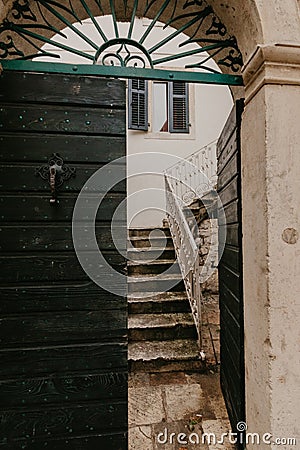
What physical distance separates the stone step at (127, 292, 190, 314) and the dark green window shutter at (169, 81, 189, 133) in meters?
4.18

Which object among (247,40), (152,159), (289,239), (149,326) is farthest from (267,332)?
(152,159)

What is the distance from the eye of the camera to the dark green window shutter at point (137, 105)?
22.2 feet

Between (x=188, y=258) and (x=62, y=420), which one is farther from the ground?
(x=188, y=258)

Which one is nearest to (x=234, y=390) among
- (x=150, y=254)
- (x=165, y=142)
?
(x=150, y=254)

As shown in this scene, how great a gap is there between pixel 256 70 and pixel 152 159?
5.29m

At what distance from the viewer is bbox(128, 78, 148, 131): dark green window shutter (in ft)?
22.2

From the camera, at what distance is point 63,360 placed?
1832 millimetres

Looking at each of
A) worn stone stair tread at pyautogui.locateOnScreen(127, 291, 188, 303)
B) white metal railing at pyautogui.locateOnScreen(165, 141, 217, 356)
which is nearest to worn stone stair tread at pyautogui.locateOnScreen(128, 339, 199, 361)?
worn stone stair tread at pyautogui.locateOnScreen(127, 291, 188, 303)

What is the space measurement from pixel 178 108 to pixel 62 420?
257 inches

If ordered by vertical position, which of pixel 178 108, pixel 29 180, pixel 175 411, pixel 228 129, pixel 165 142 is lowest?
pixel 175 411

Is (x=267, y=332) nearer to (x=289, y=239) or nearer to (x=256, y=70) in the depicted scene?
(x=289, y=239)

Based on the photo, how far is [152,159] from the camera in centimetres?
696

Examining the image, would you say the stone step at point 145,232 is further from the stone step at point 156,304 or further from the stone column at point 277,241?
the stone column at point 277,241

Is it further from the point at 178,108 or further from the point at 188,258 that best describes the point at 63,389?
the point at 178,108
